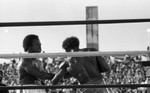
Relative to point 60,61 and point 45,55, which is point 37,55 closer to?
point 45,55

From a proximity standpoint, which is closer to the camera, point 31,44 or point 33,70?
point 33,70

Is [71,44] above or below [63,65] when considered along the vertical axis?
above

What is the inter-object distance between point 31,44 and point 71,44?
369 mm

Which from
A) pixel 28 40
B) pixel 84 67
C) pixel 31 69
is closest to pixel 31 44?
pixel 28 40

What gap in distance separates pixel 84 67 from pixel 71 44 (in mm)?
241

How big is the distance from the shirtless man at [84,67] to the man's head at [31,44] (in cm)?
24

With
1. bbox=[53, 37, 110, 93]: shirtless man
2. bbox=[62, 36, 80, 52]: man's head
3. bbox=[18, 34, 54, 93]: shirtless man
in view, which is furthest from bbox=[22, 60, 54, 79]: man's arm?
bbox=[62, 36, 80, 52]: man's head

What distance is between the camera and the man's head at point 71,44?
11.7 ft

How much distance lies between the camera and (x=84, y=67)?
3535mm

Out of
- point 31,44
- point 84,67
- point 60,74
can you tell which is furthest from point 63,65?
point 31,44

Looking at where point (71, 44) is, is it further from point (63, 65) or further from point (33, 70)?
point (33, 70)

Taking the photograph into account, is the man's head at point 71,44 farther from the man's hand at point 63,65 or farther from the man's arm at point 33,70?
the man's arm at point 33,70

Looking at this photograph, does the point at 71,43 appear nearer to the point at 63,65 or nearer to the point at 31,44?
the point at 63,65

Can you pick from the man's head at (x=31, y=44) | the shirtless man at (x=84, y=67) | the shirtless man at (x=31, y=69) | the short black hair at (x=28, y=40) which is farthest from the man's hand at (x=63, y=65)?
the short black hair at (x=28, y=40)
